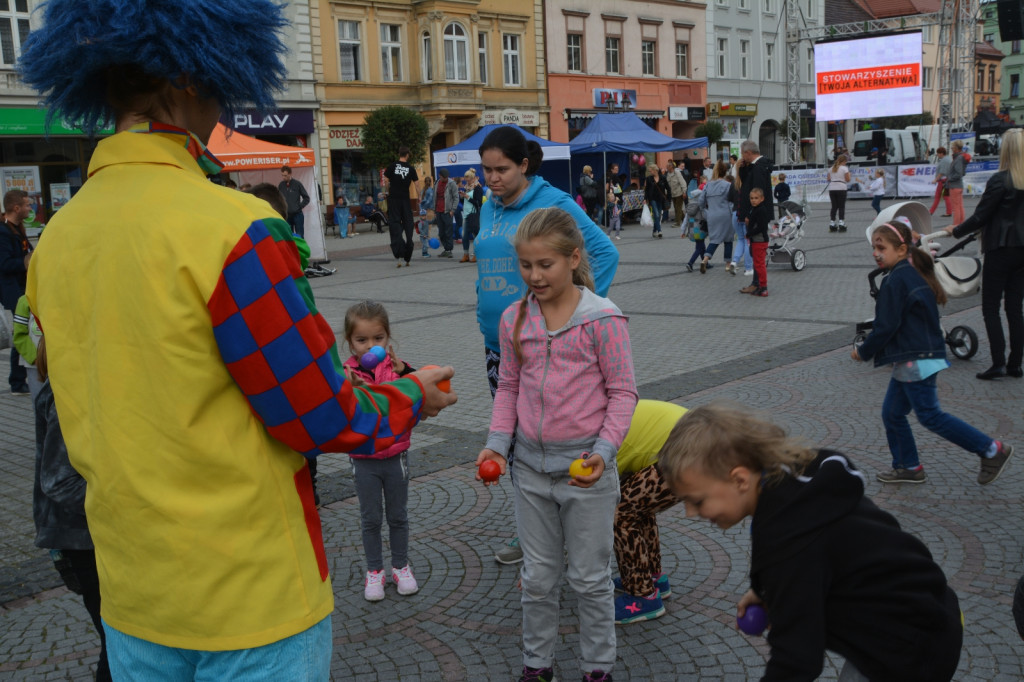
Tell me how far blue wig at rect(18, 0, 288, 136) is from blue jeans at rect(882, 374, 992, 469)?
420 cm

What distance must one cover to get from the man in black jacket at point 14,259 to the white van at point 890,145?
33942mm

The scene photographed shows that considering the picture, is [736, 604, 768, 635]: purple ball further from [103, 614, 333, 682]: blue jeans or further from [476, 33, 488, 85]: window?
[476, 33, 488, 85]: window

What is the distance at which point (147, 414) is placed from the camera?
64.8 inches

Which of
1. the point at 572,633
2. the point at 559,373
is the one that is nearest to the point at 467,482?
the point at 572,633

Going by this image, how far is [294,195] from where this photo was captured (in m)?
16.6

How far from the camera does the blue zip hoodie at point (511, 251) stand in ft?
13.2

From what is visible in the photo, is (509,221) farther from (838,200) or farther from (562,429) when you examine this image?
(838,200)

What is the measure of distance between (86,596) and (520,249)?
174 cm

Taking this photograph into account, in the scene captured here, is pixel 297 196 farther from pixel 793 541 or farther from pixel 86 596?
pixel 793 541

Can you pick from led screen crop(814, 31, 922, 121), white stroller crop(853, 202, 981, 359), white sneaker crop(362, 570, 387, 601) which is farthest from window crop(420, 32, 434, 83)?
white sneaker crop(362, 570, 387, 601)

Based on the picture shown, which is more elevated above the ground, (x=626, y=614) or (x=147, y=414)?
(x=147, y=414)

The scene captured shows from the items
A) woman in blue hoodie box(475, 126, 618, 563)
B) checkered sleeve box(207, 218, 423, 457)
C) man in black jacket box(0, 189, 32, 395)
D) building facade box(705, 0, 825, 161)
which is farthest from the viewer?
building facade box(705, 0, 825, 161)

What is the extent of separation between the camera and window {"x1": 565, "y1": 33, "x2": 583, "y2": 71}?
130 feet

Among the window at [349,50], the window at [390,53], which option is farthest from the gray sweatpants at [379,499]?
the window at [390,53]
